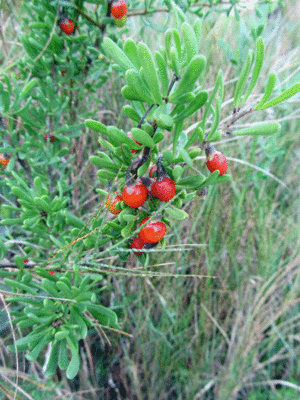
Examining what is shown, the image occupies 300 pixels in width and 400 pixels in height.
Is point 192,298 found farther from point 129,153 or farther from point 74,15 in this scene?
point 74,15

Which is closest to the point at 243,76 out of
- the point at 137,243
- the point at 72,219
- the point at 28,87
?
the point at 137,243

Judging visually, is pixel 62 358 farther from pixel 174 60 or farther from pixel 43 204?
pixel 174 60

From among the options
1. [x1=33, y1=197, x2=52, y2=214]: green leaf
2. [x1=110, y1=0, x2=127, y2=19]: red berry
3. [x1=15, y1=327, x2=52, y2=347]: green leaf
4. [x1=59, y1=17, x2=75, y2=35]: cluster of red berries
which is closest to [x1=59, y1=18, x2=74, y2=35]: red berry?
[x1=59, y1=17, x2=75, y2=35]: cluster of red berries

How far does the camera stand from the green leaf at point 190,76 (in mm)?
539

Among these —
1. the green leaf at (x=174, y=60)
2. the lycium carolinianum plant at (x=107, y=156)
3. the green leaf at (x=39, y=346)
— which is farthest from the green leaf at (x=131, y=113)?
the green leaf at (x=39, y=346)

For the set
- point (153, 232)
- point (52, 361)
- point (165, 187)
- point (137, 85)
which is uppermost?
point (137, 85)

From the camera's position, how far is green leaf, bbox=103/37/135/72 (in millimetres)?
611

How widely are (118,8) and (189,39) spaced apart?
84cm

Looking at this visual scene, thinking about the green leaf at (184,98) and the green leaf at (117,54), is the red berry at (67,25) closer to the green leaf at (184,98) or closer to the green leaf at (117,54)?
the green leaf at (117,54)

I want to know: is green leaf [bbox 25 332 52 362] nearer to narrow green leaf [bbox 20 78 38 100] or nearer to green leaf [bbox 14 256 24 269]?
green leaf [bbox 14 256 24 269]

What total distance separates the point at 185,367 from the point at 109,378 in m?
0.53

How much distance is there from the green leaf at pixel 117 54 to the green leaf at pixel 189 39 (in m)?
0.13

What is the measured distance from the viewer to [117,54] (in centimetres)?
62

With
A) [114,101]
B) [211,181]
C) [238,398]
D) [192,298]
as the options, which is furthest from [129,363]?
[114,101]
